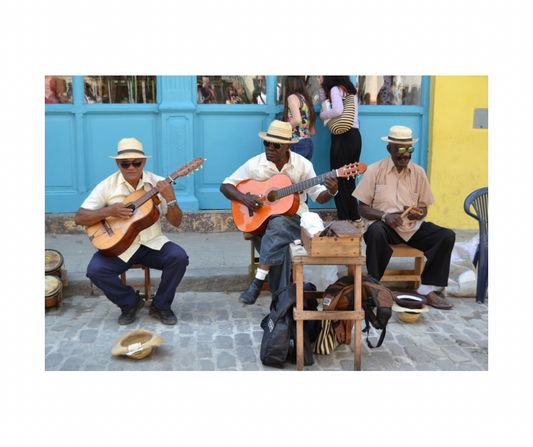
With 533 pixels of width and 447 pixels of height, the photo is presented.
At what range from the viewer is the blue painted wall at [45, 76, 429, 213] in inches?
246

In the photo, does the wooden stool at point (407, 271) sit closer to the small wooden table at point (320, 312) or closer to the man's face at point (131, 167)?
the small wooden table at point (320, 312)

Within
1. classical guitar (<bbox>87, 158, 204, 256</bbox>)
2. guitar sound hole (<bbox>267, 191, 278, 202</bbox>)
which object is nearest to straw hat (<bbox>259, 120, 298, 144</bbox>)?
guitar sound hole (<bbox>267, 191, 278, 202</bbox>)

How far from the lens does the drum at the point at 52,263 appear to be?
464cm

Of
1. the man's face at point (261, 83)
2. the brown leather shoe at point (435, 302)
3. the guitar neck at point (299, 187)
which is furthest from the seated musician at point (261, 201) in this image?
the man's face at point (261, 83)

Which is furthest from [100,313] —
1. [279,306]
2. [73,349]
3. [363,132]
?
[363,132]

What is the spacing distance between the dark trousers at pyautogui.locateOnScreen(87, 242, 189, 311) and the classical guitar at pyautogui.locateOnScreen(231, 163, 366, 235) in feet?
2.05

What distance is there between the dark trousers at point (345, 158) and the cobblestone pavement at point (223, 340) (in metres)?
1.80

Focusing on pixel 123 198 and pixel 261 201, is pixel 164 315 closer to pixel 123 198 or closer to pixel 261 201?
pixel 123 198

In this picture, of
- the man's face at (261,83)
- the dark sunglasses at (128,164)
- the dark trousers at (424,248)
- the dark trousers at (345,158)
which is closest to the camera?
the dark sunglasses at (128,164)

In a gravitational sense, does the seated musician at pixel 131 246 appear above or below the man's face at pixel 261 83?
below

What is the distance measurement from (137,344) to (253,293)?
1.17 m

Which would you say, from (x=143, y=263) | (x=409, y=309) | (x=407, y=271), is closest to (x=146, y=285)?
(x=143, y=263)

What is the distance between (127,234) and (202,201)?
2.42m

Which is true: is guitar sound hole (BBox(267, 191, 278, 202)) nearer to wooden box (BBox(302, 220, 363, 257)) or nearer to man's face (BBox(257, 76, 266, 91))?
wooden box (BBox(302, 220, 363, 257))
